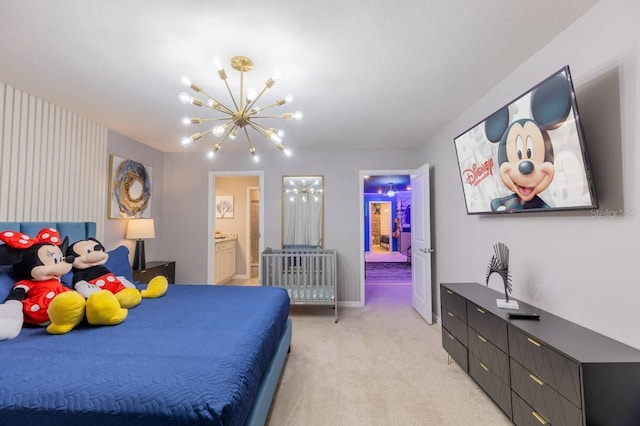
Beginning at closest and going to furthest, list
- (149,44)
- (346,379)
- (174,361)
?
1. (174,361)
2. (149,44)
3. (346,379)

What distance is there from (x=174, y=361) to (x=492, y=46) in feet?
8.48

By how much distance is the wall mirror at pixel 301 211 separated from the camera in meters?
4.48

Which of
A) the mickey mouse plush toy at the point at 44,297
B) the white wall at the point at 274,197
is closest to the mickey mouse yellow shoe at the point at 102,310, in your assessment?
the mickey mouse plush toy at the point at 44,297

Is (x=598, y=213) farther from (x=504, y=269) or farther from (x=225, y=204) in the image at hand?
(x=225, y=204)

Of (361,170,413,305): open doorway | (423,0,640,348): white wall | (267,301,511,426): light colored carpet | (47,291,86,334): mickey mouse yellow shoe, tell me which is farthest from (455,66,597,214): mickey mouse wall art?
(47,291,86,334): mickey mouse yellow shoe

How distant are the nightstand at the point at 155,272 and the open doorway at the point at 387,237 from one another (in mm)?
2924

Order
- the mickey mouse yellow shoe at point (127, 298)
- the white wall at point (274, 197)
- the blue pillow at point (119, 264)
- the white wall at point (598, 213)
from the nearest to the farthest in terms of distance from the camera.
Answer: the white wall at point (598, 213), the mickey mouse yellow shoe at point (127, 298), the blue pillow at point (119, 264), the white wall at point (274, 197)

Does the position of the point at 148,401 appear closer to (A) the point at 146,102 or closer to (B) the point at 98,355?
(B) the point at 98,355

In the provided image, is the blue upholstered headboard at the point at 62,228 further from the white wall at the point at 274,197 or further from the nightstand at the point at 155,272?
the white wall at the point at 274,197

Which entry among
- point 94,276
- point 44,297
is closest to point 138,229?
point 94,276

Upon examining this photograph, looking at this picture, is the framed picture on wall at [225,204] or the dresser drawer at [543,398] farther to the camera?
the framed picture on wall at [225,204]

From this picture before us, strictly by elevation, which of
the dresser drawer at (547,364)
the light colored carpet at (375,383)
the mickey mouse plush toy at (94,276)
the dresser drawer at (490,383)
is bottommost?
the light colored carpet at (375,383)

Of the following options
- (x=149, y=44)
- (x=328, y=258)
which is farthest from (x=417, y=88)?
(x=328, y=258)

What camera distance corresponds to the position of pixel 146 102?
263 cm
